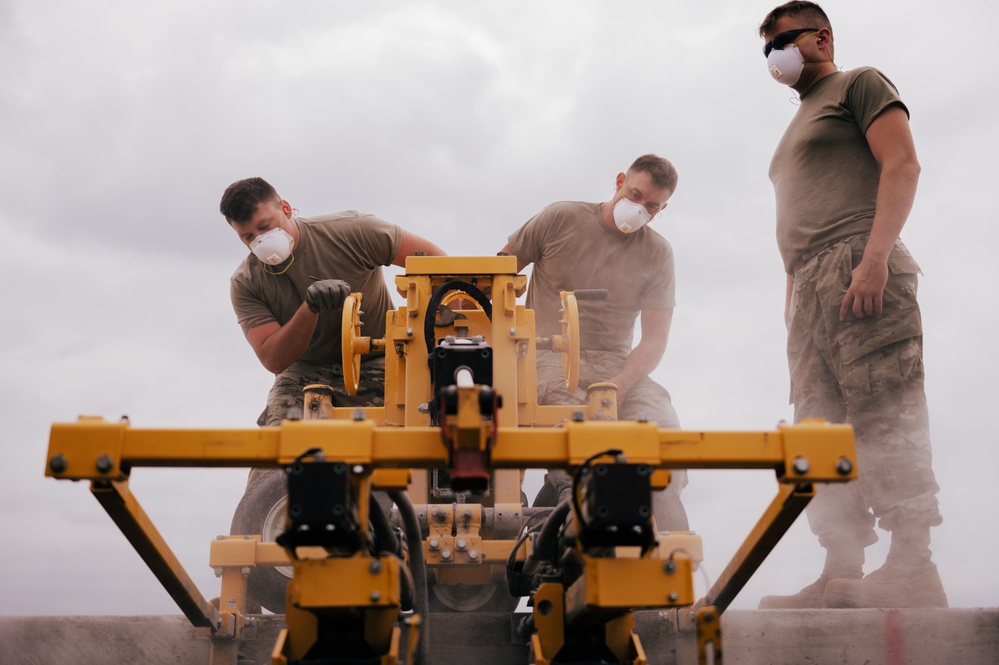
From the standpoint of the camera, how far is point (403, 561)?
2.57 meters

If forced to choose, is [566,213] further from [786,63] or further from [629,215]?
[786,63]

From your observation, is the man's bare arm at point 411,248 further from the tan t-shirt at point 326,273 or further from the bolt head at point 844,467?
the bolt head at point 844,467

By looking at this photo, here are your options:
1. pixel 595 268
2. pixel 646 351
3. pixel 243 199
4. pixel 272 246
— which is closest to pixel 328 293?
pixel 272 246

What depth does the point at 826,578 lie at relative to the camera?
406 cm

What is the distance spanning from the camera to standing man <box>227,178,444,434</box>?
481 cm

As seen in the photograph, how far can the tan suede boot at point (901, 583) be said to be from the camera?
364 cm

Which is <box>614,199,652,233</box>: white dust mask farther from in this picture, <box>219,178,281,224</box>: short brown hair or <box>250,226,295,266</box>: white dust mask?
<box>219,178,281,224</box>: short brown hair

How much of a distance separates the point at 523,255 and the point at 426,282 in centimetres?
152

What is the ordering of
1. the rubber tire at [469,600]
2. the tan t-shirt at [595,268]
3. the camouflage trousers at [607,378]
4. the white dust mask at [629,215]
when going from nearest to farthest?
the rubber tire at [469,600] → the camouflage trousers at [607,378] → the white dust mask at [629,215] → the tan t-shirt at [595,268]

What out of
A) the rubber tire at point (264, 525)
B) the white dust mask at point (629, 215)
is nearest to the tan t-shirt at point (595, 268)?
the white dust mask at point (629, 215)

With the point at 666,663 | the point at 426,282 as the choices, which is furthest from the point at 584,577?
the point at 426,282

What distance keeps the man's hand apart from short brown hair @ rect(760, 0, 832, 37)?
125cm

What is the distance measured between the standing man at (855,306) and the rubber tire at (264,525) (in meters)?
1.95

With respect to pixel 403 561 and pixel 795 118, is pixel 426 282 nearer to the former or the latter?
pixel 403 561
